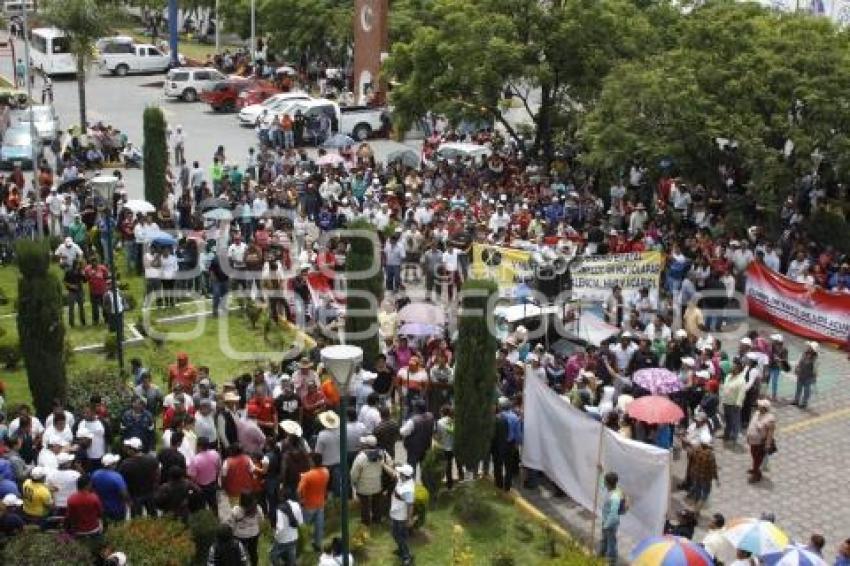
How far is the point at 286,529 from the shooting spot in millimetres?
11930

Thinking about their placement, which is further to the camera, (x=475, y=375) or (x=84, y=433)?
(x=475, y=375)

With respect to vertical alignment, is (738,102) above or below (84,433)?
above

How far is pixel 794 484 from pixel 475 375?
186 inches

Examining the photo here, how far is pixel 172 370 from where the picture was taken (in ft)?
52.4

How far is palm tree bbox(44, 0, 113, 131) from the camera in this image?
34.9m

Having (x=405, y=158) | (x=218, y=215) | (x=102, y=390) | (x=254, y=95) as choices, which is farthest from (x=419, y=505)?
(x=254, y=95)

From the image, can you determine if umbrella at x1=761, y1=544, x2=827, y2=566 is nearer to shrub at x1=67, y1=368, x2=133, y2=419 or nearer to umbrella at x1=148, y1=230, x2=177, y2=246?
shrub at x1=67, y1=368, x2=133, y2=419

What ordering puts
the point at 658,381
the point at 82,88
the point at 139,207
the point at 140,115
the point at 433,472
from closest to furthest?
the point at 433,472 < the point at 658,381 < the point at 139,207 < the point at 82,88 < the point at 140,115

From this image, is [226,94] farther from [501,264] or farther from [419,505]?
[419,505]

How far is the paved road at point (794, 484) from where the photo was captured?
14.2 meters

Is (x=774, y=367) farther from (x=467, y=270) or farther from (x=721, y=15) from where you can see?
(x=721, y=15)

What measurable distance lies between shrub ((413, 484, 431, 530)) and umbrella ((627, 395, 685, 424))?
2.88 metres

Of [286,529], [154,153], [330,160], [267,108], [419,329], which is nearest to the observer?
[286,529]

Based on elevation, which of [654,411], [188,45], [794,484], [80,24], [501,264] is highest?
[80,24]
